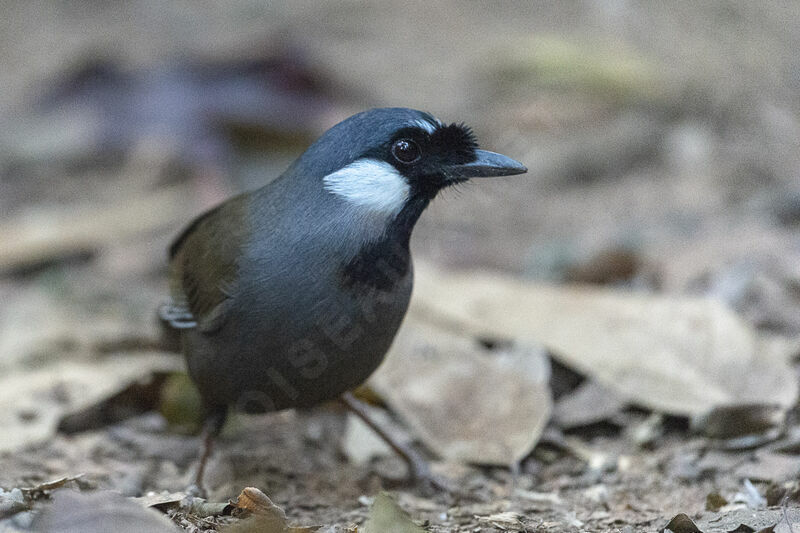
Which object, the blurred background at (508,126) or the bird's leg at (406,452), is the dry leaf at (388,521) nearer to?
the bird's leg at (406,452)

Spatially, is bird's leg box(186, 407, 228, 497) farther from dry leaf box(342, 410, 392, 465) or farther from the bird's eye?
the bird's eye

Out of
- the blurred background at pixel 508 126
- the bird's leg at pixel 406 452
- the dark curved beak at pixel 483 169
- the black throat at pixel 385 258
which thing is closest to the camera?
the black throat at pixel 385 258

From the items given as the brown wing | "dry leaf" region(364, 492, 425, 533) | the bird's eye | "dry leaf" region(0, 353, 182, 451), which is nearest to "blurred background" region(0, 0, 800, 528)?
"dry leaf" region(0, 353, 182, 451)

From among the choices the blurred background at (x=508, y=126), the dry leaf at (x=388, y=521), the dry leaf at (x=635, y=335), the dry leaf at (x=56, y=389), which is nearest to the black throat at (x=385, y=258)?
the dry leaf at (x=388, y=521)

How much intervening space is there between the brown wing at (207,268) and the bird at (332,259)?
1 centimetres

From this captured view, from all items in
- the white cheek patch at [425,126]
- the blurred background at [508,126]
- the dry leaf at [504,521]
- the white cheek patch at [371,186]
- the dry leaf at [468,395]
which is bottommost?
the dry leaf at [504,521]

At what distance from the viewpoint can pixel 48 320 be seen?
5.61 m

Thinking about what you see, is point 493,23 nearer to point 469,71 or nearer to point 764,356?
point 469,71

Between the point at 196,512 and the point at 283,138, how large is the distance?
16.0 ft

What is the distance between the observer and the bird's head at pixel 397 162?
3727mm

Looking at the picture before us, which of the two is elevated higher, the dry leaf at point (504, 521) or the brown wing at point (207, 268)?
the brown wing at point (207, 268)

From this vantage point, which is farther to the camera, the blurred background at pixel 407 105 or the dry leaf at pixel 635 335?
the blurred background at pixel 407 105

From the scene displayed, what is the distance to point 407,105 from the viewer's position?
867 centimetres

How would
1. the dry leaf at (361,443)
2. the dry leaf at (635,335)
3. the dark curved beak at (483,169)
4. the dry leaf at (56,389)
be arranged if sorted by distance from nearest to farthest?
1. the dark curved beak at (483,169)
2. the dry leaf at (635,335)
3. the dry leaf at (56,389)
4. the dry leaf at (361,443)
